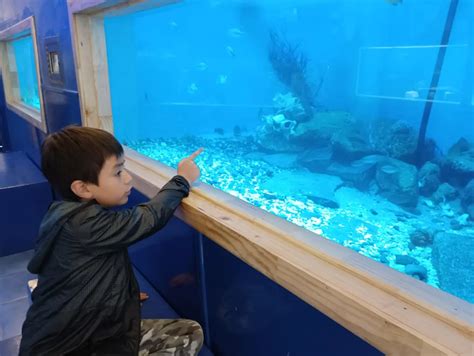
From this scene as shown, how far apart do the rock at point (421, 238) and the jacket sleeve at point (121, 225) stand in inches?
84.0

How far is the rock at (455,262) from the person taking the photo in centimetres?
190

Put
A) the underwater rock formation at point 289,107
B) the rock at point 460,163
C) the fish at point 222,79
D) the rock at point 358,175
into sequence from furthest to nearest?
1. the fish at point 222,79
2. the underwater rock formation at point 289,107
3. the rock at point 358,175
4. the rock at point 460,163

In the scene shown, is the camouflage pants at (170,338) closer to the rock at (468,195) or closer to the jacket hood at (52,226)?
the jacket hood at (52,226)

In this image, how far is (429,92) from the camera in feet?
12.1

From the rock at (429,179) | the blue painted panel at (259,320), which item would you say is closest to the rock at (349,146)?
the rock at (429,179)

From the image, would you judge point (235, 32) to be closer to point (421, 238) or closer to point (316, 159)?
point (316, 159)

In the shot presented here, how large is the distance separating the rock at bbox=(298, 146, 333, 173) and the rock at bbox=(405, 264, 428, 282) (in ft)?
10.9

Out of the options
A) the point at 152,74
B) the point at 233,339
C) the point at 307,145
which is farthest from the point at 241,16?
the point at 233,339

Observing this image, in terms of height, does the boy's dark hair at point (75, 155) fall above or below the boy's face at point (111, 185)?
above

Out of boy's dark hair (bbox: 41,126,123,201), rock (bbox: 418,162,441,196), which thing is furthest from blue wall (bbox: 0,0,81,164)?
rock (bbox: 418,162,441,196)

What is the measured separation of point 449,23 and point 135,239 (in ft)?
11.8

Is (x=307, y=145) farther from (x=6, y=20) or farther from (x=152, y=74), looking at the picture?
(x=6, y=20)

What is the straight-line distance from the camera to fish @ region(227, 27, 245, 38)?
21.5 feet

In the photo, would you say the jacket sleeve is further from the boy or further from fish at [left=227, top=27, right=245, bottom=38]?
fish at [left=227, top=27, right=245, bottom=38]
